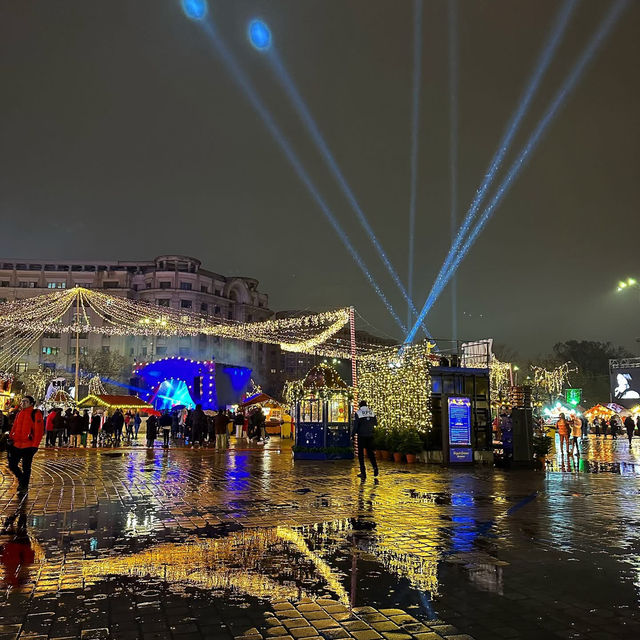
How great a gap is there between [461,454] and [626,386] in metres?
36.0

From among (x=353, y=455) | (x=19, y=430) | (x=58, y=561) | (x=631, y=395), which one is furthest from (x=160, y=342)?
(x=58, y=561)

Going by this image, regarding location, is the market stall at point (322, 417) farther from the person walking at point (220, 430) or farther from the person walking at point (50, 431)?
the person walking at point (50, 431)

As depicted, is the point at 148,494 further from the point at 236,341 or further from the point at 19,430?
the point at 236,341

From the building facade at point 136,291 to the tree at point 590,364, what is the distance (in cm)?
4610

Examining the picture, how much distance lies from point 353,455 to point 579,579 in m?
14.9

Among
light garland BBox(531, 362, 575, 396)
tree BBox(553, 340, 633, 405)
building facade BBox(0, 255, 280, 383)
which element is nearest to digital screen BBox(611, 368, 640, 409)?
light garland BBox(531, 362, 575, 396)

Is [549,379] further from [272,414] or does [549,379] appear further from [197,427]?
[197,427]

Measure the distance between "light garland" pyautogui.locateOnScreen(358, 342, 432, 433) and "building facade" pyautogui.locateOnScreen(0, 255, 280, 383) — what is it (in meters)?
63.5

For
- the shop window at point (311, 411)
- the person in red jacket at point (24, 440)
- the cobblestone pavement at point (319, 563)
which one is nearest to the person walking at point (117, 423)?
the shop window at point (311, 411)

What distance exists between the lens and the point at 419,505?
9.12 meters

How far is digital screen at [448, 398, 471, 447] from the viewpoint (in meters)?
16.9

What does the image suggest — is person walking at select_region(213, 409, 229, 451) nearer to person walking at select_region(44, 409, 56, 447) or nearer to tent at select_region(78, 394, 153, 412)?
person walking at select_region(44, 409, 56, 447)

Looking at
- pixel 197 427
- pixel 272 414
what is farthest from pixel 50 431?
pixel 272 414

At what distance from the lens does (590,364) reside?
78.8 metres
